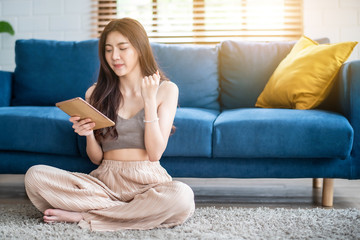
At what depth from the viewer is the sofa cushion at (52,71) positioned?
2.46m

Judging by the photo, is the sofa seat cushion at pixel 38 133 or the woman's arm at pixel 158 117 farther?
the sofa seat cushion at pixel 38 133

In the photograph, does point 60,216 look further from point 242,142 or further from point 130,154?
point 242,142

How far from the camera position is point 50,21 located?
11.2 ft

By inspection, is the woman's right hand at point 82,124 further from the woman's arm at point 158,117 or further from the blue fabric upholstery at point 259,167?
the blue fabric upholstery at point 259,167

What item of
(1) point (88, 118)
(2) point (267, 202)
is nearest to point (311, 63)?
(2) point (267, 202)

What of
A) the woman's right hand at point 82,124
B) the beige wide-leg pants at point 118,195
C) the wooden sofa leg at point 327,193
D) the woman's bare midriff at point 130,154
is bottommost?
the wooden sofa leg at point 327,193

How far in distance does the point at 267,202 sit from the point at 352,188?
2.12 feet

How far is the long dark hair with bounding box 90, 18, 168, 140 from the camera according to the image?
1.64 metres

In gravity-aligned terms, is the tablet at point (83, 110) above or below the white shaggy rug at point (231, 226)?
above

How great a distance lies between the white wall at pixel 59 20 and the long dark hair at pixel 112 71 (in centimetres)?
179

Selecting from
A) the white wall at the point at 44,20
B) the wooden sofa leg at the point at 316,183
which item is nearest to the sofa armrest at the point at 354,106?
the wooden sofa leg at the point at 316,183

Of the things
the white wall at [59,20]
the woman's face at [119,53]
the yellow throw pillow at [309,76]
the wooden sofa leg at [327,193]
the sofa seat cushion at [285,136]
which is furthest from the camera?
the white wall at [59,20]

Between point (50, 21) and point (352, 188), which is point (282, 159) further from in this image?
point (50, 21)

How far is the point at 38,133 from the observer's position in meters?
1.93
